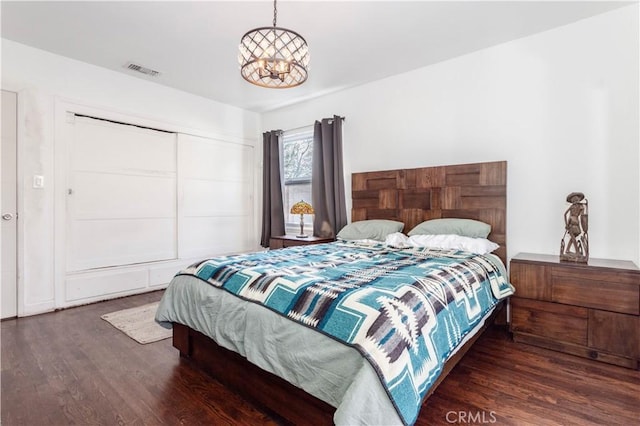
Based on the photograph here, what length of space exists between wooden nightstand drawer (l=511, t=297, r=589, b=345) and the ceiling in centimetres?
223

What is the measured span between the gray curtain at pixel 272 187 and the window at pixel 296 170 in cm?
16

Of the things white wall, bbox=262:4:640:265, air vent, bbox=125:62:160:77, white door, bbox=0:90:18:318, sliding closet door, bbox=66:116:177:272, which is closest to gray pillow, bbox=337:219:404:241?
white wall, bbox=262:4:640:265

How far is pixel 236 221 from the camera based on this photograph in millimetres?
4902

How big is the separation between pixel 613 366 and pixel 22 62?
5367mm

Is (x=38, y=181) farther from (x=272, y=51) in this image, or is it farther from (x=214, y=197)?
(x=272, y=51)

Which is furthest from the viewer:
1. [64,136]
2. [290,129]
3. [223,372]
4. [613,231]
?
[290,129]

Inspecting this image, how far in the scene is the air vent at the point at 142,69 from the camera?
3.44 meters

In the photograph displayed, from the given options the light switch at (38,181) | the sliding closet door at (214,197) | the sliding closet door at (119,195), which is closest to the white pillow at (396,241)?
the sliding closet door at (214,197)

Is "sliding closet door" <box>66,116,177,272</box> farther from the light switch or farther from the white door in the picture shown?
the white door

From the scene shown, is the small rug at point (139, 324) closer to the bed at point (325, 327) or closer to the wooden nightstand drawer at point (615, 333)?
the bed at point (325, 327)

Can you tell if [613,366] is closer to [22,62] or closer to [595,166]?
[595,166]

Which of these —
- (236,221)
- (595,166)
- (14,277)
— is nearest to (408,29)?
(595,166)

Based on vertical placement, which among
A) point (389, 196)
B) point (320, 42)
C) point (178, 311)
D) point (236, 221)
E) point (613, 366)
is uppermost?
point (320, 42)

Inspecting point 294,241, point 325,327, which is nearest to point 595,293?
point 325,327
